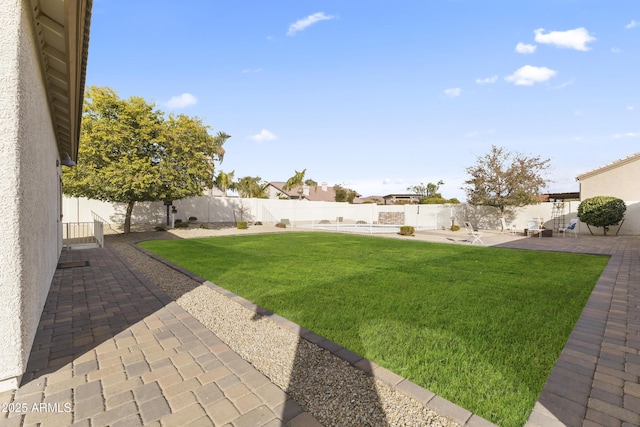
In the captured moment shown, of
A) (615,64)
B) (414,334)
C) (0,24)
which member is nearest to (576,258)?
(615,64)

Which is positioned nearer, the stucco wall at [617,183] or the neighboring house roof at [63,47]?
the neighboring house roof at [63,47]

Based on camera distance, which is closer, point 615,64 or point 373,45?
point 615,64

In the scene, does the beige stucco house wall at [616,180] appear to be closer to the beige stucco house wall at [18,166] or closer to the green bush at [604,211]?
the green bush at [604,211]

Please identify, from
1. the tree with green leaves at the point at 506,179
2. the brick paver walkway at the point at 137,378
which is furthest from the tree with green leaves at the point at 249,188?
the brick paver walkway at the point at 137,378

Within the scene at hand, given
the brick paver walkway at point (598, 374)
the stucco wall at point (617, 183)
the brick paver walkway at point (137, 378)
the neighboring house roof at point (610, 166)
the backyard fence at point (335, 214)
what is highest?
the neighboring house roof at point (610, 166)

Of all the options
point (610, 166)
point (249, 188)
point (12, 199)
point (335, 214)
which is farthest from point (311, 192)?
point (12, 199)

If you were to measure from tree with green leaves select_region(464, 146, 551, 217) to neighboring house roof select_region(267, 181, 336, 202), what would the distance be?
98.8 ft

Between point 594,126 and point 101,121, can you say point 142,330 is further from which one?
point 594,126

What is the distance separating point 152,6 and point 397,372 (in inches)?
392

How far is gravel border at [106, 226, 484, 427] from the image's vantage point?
6.95ft

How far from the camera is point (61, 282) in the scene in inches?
238

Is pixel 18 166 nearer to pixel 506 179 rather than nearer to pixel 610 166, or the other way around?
pixel 506 179

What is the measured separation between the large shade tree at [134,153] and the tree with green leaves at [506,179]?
18146 millimetres

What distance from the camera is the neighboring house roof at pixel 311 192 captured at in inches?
1905
